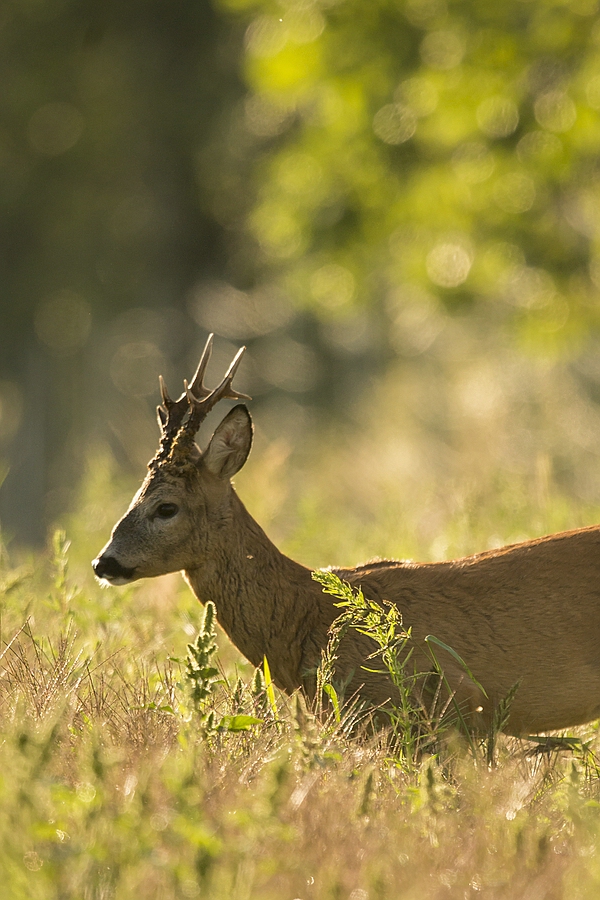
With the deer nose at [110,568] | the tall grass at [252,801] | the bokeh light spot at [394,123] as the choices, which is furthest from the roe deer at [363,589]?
the bokeh light spot at [394,123]

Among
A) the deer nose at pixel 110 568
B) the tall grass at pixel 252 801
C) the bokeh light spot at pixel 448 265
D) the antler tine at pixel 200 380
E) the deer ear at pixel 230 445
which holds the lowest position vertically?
the tall grass at pixel 252 801

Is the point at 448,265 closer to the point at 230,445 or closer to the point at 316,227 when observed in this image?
the point at 316,227

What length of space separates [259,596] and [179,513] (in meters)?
0.50

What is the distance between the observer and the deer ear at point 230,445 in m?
5.23

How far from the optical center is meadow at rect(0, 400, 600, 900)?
2.80 metres

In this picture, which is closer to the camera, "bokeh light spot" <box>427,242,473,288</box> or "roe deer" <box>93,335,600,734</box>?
"roe deer" <box>93,335,600,734</box>

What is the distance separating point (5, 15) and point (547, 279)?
37.7ft

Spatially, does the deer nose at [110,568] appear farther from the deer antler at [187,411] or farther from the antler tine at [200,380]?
the antler tine at [200,380]

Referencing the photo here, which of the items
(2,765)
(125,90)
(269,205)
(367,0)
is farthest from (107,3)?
(2,765)

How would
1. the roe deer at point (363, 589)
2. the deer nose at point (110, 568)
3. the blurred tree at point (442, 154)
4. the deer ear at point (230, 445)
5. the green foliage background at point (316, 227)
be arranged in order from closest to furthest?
the roe deer at point (363, 589)
the deer nose at point (110, 568)
the deer ear at point (230, 445)
the blurred tree at point (442, 154)
the green foliage background at point (316, 227)

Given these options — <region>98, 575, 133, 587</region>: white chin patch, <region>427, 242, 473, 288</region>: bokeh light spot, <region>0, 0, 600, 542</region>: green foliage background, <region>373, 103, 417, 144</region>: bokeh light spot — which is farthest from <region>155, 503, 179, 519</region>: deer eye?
<region>427, 242, 473, 288</region>: bokeh light spot

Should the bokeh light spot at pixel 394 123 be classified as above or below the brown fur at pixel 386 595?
above

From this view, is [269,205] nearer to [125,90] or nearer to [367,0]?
[367,0]

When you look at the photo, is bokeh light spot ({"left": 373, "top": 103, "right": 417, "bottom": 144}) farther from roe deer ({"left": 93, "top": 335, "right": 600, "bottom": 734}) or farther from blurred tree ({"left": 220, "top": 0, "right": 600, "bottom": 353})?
roe deer ({"left": 93, "top": 335, "right": 600, "bottom": 734})
